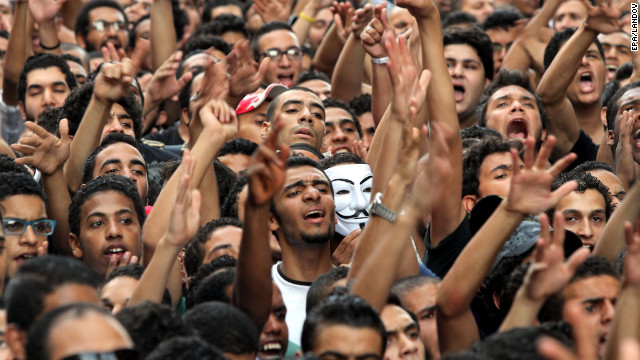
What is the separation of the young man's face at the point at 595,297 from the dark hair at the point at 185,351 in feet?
5.32

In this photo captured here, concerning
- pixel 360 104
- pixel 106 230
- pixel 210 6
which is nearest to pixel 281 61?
pixel 360 104

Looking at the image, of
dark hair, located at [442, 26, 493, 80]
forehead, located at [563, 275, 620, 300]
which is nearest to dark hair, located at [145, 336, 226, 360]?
forehead, located at [563, 275, 620, 300]

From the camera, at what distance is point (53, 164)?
6422 mm

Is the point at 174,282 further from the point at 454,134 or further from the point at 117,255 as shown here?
the point at 454,134

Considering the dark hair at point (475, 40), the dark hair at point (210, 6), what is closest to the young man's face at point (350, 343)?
the dark hair at point (475, 40)

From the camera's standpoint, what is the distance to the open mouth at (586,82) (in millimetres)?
8617

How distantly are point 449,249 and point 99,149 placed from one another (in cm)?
236

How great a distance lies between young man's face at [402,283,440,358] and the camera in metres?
5.22

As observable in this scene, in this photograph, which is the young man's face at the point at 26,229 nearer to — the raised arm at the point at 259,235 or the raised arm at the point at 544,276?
the raised arm at the point at 259,235

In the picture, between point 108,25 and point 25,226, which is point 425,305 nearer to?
point 25,226

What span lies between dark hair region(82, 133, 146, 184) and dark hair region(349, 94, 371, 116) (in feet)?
6.78

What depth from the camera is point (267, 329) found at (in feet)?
16.3

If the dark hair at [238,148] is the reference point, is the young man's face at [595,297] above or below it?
below

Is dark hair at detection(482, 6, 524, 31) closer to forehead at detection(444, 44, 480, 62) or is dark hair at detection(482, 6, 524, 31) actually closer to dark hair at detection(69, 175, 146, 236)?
forehead at detection(444, 44, 480, 62)
